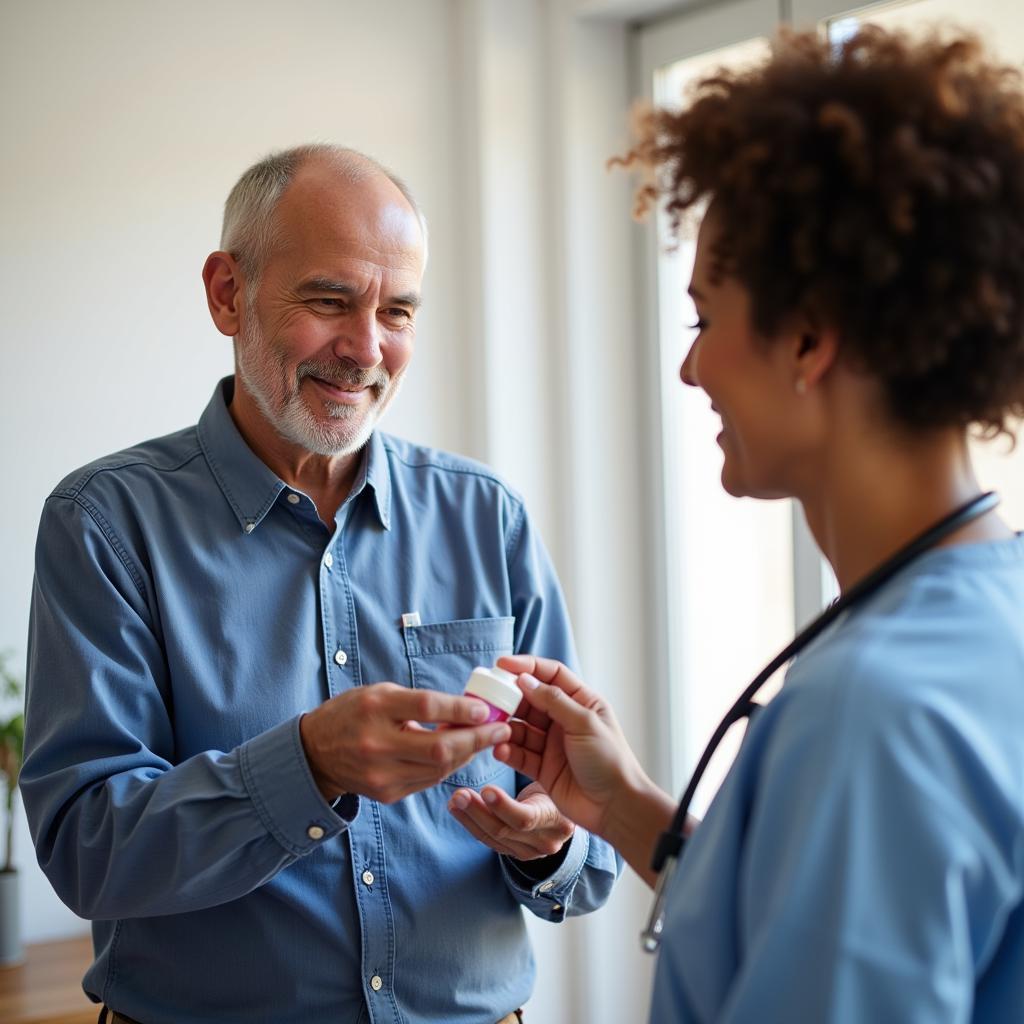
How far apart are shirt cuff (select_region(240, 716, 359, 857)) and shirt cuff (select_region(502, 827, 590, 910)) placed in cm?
38

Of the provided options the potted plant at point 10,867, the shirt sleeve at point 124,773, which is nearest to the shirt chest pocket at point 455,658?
the shirt sleeve at point 124,773

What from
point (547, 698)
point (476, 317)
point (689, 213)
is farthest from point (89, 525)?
point (476, 317)

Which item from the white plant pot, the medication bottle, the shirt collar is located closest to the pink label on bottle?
the medication bottle

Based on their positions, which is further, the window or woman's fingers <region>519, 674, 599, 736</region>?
the window

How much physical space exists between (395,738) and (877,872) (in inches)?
25.9

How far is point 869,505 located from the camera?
40.8 inches

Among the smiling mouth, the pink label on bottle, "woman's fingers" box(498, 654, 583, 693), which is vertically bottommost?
the pink label on bottle

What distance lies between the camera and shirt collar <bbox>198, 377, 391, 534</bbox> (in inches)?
69.8

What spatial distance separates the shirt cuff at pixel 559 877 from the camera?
1.71m

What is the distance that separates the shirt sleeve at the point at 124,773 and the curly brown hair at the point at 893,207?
0.81 m

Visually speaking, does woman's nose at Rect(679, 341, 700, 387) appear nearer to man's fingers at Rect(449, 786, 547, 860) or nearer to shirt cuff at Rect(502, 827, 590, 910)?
man's fingers at Rect(449, 786, 547, 860)

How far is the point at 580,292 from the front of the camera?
331 centimetres

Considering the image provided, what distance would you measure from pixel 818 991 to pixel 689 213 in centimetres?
68

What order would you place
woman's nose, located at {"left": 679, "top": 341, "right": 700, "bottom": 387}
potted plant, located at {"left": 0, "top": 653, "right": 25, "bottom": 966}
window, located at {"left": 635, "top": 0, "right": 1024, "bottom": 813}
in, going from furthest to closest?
window, located at {"left": 635, "top": 0, "right": 1024, "bottom": 813}, potted plant, located at {"left": 0, "top": 653, "right": 25, "bottom": 966}, woman's nose, located at {"left": 679, "top": 341, "right": 700, "bottom": 387}
